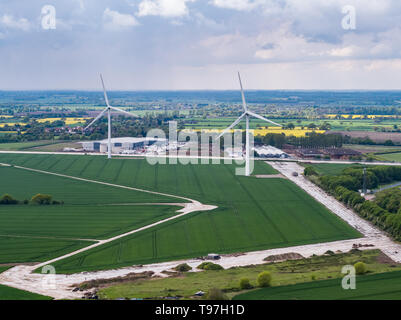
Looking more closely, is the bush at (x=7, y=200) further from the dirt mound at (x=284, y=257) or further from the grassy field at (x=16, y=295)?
the dirt mound at (x=284, y=257)

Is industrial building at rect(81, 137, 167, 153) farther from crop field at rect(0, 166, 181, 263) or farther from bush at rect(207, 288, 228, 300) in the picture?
bush at rect(207, 288, 228, 300)

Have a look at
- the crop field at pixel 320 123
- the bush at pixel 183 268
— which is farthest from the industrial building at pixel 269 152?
the bush at pixel 183 268

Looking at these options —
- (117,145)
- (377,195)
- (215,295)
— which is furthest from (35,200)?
(117,145)

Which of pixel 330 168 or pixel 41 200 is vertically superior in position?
pixel 330 168

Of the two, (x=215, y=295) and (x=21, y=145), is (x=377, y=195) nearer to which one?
(x=215, y=295)

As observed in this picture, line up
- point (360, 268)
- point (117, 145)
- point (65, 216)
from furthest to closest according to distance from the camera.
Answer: point (117, 145) → point (65, 216) → point (360, 268)

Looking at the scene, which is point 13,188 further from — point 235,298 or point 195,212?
point 235,298
